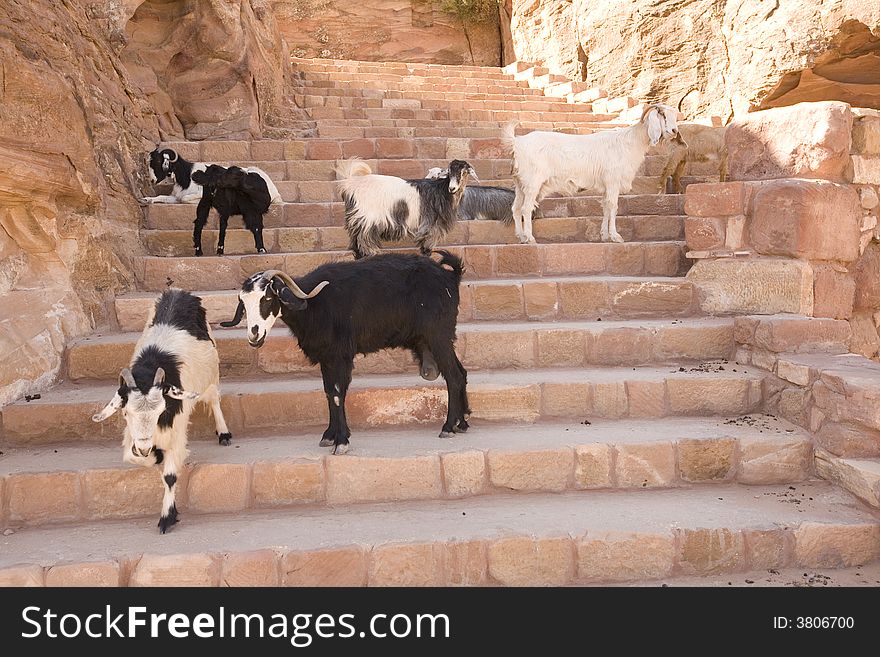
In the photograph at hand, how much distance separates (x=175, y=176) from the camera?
19.9 ft

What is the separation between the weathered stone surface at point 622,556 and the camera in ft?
9.32

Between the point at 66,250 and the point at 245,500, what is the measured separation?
→ 2581 millimetres

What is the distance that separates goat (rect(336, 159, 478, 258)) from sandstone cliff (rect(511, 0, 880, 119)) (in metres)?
6.11

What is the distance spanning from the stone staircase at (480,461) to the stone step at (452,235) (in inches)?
2.4

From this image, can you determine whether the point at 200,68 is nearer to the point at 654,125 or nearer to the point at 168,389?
the point at 654,125

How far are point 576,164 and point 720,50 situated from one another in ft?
20.5

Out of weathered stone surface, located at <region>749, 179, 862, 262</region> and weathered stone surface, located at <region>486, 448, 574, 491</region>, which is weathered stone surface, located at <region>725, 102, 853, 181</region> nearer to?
weathered stone surface, located at <region>749, 179, 862, 262</region>

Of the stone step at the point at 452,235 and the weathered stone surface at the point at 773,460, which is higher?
the stone step at the point at 452,235

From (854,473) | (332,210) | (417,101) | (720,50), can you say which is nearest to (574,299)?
(854,473)

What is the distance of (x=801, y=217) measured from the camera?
4398mm

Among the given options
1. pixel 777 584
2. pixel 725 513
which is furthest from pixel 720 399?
pixel 777 584

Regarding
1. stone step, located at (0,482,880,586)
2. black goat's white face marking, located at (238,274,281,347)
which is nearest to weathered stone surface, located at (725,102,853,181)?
stone step, located at (0,482,880,586)

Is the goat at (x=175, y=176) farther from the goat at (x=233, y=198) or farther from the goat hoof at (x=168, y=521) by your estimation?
the goat hoof at (x=168, y=521)

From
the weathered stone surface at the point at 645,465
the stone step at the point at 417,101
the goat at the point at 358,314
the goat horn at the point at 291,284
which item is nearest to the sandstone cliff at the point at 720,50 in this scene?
the stone step at the point at 417,101
